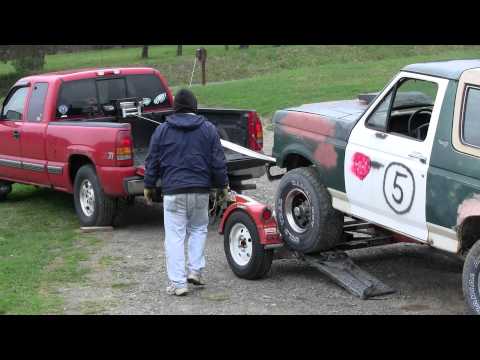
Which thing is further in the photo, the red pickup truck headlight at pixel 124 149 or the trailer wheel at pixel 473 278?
the red pickup truck headlight at pixel 124 149

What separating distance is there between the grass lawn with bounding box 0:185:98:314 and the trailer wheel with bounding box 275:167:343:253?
2.14 meters

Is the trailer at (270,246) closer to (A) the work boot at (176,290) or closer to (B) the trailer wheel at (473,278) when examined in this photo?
(A) the work boot at (176,290)

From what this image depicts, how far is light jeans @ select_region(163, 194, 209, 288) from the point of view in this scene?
303 inches

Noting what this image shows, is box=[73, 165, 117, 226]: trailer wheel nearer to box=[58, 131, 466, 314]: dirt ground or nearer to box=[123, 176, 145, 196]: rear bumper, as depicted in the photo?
box=[123, 176, 145, 196]: rear bumper

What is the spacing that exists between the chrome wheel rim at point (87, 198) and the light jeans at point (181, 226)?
336 cm

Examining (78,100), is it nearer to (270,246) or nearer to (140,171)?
(140,171)

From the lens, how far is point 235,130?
36.8ft

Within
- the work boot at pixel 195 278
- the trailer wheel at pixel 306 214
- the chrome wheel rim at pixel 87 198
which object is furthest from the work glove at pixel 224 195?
the chrome wheel rim at pixel 87 198

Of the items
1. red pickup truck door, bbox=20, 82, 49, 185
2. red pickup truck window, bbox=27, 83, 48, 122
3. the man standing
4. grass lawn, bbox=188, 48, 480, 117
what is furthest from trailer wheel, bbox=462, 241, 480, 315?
grass lawn, bbox=188, 48, 480, 117

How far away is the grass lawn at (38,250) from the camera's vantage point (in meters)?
7.81

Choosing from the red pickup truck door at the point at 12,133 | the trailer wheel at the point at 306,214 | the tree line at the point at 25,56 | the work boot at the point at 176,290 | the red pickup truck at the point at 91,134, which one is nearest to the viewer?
the work boot at the point at 176,290

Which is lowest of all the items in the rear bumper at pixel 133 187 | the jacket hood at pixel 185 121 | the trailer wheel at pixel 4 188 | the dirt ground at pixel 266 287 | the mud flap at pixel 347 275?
the trailer wheel at pixel 4 188

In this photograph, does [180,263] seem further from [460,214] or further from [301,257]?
[460,214]

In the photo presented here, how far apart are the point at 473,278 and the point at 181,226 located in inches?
105
